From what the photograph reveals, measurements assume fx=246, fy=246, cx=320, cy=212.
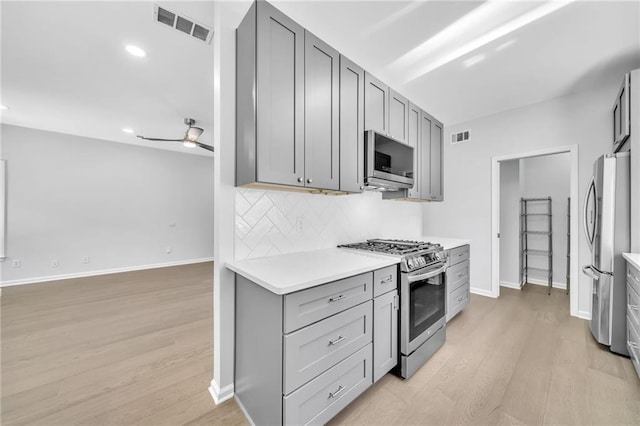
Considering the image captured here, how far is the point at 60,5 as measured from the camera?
1.84 m

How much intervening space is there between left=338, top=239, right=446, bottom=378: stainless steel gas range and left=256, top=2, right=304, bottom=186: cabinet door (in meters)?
1.10

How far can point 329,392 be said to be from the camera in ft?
4.61

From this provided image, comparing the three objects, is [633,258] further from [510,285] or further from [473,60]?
[510,285]

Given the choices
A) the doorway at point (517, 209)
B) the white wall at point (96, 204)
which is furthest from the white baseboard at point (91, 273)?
the doorway at point (517, 209)

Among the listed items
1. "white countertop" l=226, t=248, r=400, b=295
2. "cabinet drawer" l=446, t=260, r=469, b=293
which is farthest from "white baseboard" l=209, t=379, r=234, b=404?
"cabinet drawer" l=446, t=260, r=469, b=293

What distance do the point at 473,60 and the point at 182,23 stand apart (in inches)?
107

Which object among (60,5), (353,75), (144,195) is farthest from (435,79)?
(144,195)

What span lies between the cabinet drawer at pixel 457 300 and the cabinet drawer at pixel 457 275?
0.06 meters

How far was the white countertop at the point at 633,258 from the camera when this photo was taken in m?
1.83

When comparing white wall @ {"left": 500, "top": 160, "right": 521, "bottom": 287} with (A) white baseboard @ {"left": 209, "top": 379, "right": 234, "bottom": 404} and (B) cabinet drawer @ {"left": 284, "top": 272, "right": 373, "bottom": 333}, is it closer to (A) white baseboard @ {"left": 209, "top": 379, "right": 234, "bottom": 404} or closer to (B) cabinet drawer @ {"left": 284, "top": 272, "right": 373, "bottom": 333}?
(B) cabinet drawer @ {"left": 284, "top": 272, "right": 373, "bottom": 333}

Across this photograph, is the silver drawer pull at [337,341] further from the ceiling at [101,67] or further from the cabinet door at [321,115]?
the ceiling at [101,67]

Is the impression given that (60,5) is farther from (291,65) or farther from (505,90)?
(505,90)

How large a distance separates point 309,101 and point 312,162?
0.43 metres

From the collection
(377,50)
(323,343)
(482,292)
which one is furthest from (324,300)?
(482,292)
